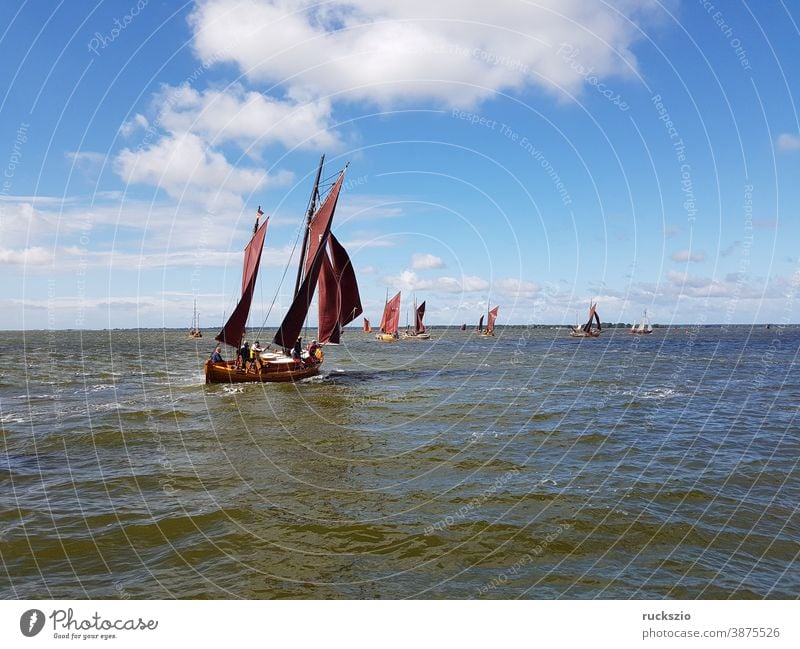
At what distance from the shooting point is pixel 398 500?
12.9m

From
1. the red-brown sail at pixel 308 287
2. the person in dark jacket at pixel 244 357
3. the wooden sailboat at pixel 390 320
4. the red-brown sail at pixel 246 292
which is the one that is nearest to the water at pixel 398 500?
the person in dark jacket at pixel 244 357

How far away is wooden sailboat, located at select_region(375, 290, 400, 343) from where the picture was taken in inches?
4562

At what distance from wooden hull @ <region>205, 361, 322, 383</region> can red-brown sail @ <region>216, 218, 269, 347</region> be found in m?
1.80

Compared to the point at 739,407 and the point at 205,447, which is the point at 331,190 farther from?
the point at 739,407

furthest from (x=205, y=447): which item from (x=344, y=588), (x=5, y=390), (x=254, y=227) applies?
(x=5, y=390)

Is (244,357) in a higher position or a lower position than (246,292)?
lower

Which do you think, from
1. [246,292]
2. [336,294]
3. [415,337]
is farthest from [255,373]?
[415,337]

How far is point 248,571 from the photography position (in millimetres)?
9016

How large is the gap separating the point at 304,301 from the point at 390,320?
272 ft

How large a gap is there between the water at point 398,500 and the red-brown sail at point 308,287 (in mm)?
8178

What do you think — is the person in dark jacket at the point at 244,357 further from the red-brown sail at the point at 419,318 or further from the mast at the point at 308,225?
the red-brown sail at the point at 419,318

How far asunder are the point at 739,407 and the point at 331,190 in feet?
91.7

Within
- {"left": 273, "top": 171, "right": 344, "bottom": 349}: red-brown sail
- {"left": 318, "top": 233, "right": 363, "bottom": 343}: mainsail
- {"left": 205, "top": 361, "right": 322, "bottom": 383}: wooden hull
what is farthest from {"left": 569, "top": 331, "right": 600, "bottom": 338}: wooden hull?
{"left": 205, "top": 361, "right": 322, "bottom": 383}: wooden hull

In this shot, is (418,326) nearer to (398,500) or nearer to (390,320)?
(390,320)
